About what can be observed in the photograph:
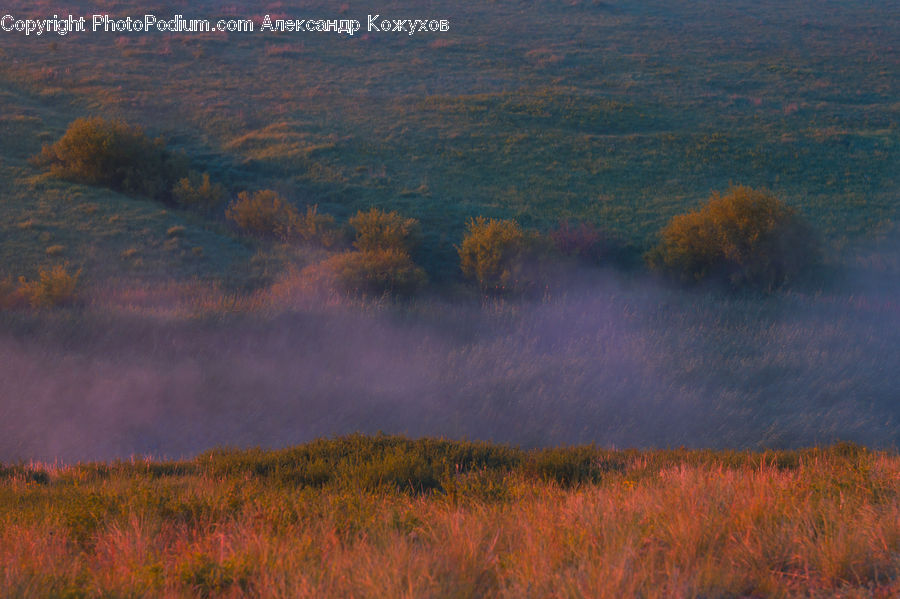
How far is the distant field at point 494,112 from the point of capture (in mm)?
23719

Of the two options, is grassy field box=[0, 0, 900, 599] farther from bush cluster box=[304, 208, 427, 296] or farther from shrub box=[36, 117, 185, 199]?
shrub box=[36, 117, 185, 199]

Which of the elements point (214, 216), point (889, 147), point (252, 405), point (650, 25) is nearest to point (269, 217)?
point (214, 216)

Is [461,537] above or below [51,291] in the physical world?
above

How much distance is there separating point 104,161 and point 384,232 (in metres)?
10.6

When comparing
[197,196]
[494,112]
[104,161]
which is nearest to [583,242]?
[197,196]

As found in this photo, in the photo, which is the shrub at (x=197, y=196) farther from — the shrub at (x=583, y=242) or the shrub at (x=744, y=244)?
the shrub at (x=744, y=244)

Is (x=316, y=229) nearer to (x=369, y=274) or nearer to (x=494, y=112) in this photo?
(x=369, y=274)

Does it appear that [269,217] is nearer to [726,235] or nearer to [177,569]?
[726,235]

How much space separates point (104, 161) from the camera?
22.3 m

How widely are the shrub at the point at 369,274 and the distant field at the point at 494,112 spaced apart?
10.6 feet

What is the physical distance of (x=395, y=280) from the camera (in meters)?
15.1

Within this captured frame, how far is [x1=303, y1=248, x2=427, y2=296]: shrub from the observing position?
47.1ft

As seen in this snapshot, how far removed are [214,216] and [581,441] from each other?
14.6 meters

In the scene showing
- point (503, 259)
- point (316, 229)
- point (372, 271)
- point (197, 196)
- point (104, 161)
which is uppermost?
point (104, 161)
